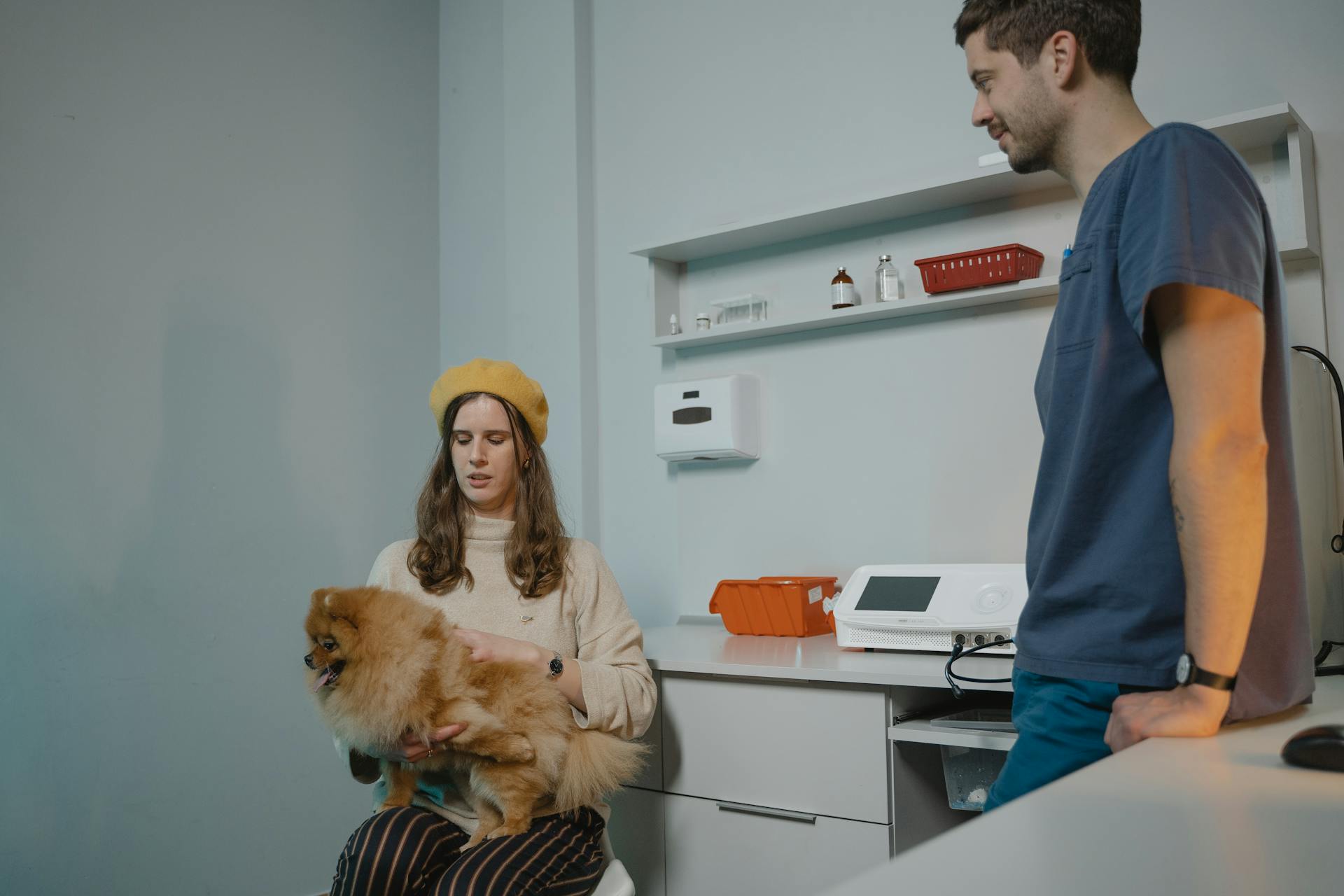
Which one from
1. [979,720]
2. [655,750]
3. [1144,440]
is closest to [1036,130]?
[1144,440]

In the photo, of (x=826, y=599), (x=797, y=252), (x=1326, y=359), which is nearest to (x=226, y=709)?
(x=826, y=599)

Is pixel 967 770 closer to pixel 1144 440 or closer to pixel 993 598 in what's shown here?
pixel 993 598

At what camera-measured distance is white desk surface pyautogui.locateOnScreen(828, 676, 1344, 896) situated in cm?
46

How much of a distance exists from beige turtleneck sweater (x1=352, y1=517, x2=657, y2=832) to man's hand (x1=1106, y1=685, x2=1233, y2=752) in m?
1.08

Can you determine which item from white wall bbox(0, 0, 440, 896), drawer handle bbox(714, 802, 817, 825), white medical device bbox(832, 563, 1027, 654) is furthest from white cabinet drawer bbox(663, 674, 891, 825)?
white wall bbox(0, 0, 440, 896)

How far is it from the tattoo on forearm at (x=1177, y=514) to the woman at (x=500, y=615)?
1163 millimetres

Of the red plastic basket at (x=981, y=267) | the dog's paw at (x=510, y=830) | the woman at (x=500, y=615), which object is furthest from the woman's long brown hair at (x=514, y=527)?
the red plastic basket at (x=981, y=267)

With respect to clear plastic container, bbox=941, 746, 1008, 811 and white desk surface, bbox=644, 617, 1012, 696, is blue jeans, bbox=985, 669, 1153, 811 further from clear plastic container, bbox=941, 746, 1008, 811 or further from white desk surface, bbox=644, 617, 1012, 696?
clear plastic container, bbox=941, 746, 1008, 811

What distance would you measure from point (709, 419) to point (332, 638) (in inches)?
51.6

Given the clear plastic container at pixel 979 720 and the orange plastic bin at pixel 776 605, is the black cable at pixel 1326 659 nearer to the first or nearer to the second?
the clear plastic container at pixel 979 720

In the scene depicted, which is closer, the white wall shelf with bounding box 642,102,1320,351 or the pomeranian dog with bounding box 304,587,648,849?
the pomeranian dog with bounding box 304,587,648,849

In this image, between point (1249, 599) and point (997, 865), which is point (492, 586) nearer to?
point (1249, 599)

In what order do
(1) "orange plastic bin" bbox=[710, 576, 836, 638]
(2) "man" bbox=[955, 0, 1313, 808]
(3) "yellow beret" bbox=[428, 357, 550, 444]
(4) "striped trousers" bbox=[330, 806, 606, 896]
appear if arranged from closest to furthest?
1. (2) "man" bbox=[955, 0, 1313, 808]
2. (4) "striped trousers" bbox=[330, 806, 606, 896]
3. (3) "yellow beret" bbox=[428, 357, 550, 444]
4. (1) "orange plastic bin" bbox=[710, 576, 836, 638]

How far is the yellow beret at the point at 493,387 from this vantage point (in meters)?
2.03
